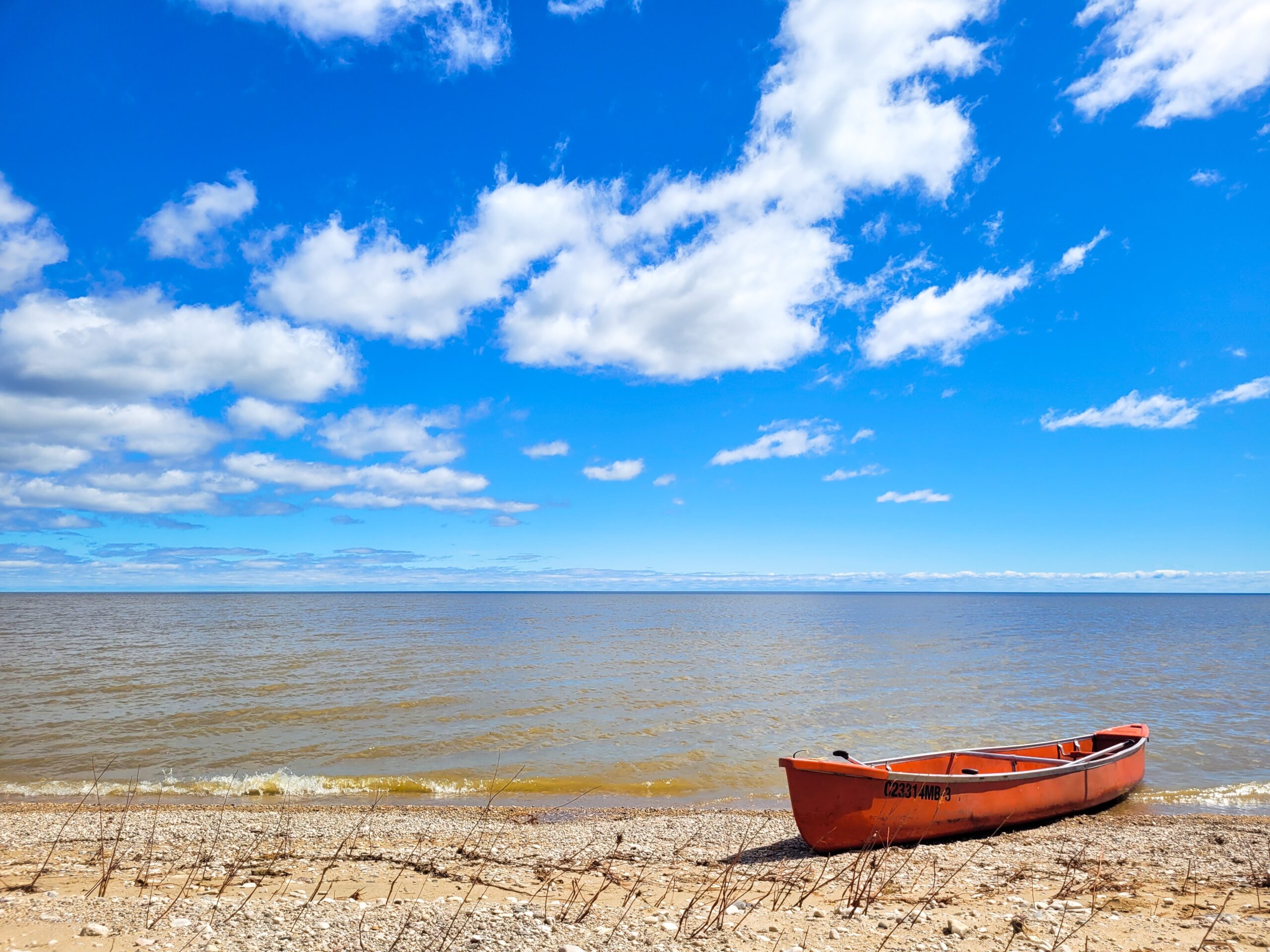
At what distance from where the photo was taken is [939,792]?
1098cm

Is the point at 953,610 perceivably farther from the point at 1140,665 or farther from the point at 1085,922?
the point at 1085,922

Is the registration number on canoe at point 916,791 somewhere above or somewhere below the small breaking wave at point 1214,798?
above

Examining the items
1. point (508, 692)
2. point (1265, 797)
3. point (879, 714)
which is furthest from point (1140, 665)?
point (508, 692)

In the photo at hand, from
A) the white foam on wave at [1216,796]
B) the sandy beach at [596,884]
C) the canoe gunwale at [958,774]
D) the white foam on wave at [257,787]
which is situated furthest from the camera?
the white foam on wave at [257,787]

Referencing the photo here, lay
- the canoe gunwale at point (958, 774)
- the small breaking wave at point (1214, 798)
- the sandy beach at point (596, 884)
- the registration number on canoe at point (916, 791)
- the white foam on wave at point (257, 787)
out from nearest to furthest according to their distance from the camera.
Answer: the sandy beach at point (596, 884) → the canoe gunwale at point (958, 774) → the registration number on canoe at point (916, 791) → the small breaking wave at point (1214, 798) → the white foam on wave at point (257, 787)

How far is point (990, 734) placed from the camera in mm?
20516

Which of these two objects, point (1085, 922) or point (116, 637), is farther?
point (116, 637)

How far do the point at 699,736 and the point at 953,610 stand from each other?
Answer: 4819 inches

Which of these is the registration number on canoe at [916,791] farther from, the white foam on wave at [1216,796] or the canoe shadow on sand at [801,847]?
the white foam on wave at [1216,796]

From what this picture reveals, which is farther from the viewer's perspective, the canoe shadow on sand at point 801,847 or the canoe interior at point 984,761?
the canoe interior at point 984,761

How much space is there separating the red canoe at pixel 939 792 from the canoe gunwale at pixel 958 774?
17 millimetres

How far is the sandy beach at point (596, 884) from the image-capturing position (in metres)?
6.35

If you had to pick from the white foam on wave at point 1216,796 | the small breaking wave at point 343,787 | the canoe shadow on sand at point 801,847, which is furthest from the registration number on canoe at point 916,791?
the white foam on wave at point 1216,796

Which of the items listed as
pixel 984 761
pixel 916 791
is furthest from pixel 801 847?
pixel 984 761
